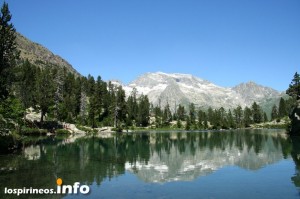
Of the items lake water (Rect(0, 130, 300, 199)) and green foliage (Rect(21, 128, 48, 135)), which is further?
green foliage (Rect(21, 128, 48, 135))

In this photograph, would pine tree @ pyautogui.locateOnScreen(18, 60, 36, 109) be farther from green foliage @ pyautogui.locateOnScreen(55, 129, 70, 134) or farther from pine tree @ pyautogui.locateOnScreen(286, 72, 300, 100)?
Result: pine tree @ pyautogui.locateOnScreen(286, 72, 300, 100)

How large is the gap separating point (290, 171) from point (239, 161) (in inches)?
465

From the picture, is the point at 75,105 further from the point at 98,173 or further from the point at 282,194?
the point at 282,194

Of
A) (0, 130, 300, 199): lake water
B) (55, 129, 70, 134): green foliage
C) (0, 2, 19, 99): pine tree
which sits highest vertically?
(0, 2, 19, 99): pine tree

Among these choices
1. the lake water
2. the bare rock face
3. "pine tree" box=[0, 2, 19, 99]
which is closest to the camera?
the lake water

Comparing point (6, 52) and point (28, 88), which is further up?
point (28, 88)

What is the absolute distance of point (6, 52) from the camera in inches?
2235

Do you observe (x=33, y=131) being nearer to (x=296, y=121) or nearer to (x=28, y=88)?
(x=28, y=88)

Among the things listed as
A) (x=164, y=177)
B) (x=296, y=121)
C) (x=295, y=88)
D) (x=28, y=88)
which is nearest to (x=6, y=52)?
(x=164, y=177)

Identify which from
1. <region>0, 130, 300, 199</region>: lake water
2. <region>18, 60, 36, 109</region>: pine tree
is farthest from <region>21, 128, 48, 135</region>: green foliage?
<region>0, 130, 300, 199</region>: lake water

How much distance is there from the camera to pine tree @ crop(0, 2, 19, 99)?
5556cm

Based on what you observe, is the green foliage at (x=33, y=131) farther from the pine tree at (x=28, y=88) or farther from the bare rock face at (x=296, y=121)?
the bare rock face at (x=296, y=121)

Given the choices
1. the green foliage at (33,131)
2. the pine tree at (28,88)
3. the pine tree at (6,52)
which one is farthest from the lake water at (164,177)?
the pine tree at (28,88)

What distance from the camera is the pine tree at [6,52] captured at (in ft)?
182
